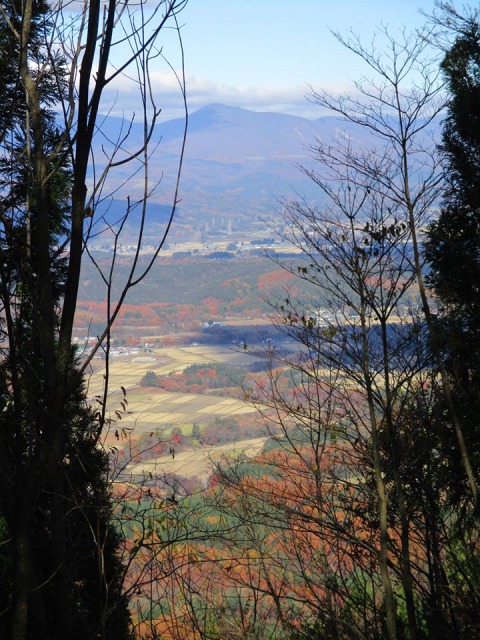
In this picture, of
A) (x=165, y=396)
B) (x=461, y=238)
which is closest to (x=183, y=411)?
(x=165, y=396)

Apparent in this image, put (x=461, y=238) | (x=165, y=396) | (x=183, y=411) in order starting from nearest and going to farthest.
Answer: (x=461, y=238)
(x=183, y=411)
(x=165, y=396)

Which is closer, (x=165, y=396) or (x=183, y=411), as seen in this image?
(x=183, y=411)

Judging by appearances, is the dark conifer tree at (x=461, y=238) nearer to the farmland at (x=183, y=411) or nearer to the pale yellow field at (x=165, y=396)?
the farmland at (x=183, y=411)

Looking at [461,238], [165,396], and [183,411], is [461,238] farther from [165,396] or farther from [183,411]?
[165,396]

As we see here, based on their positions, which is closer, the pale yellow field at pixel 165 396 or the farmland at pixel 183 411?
the farmland at pixel 183 411

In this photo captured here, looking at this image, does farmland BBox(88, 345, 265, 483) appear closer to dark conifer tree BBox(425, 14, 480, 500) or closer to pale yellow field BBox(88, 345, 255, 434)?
pale yellow field BBox(88, 345, 255, 434)

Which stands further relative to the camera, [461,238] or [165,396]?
[165,396]

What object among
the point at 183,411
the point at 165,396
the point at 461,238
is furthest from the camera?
the point at 165,396

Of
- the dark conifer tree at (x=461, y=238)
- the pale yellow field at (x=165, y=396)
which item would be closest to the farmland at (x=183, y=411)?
the pale yellow field at (x=165, y=396)

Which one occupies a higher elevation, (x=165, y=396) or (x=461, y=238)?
(x=461, y=238)

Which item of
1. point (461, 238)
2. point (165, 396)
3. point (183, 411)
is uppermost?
point (461, 238)

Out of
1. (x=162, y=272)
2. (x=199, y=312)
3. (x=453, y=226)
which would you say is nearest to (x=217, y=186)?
(x=162, y=272)
